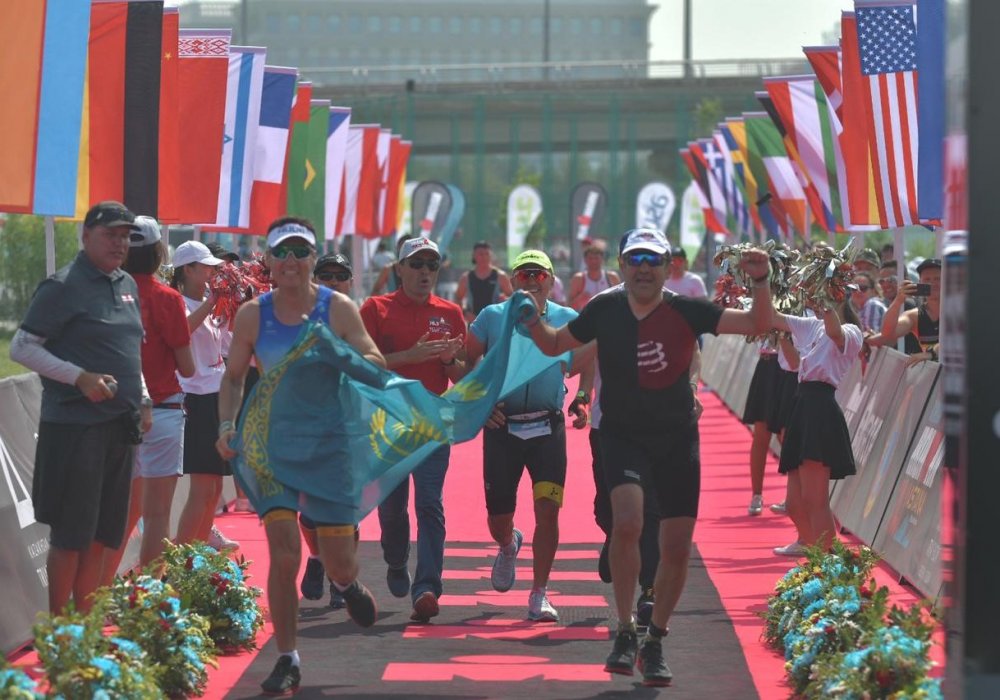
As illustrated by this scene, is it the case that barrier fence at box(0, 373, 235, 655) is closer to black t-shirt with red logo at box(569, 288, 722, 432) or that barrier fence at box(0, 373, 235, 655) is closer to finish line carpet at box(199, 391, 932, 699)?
finish line carpet at box(199, 391, 932, 699)

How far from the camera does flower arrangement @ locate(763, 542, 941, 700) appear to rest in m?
6.65

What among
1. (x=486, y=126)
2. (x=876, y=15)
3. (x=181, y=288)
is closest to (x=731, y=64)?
(x=486, y=126)

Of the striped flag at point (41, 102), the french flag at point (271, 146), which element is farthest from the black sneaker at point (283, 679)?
the french flag at point (271, 146)

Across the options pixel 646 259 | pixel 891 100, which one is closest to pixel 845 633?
pixel 646 259

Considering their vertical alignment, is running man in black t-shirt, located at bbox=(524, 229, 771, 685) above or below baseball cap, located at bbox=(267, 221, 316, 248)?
below

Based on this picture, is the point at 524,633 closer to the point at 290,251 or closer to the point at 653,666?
the point at 653,666

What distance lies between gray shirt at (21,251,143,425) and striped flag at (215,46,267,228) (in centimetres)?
878

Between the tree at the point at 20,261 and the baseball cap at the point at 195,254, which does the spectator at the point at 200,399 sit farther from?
the tree at the point at 20,261

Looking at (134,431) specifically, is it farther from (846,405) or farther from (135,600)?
(846,405)

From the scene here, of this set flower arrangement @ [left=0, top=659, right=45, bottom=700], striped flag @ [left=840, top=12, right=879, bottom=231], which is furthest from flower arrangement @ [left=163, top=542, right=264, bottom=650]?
striped flag @ [left=840, top=12, right=879, bottom=231]

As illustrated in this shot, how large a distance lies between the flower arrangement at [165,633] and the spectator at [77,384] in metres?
0.30

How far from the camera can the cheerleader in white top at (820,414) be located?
10258mm

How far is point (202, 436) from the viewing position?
33.5ft

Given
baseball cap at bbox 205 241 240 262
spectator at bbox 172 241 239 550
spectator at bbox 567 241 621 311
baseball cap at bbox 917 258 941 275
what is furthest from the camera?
spectator at bbox 567 241 621 311
